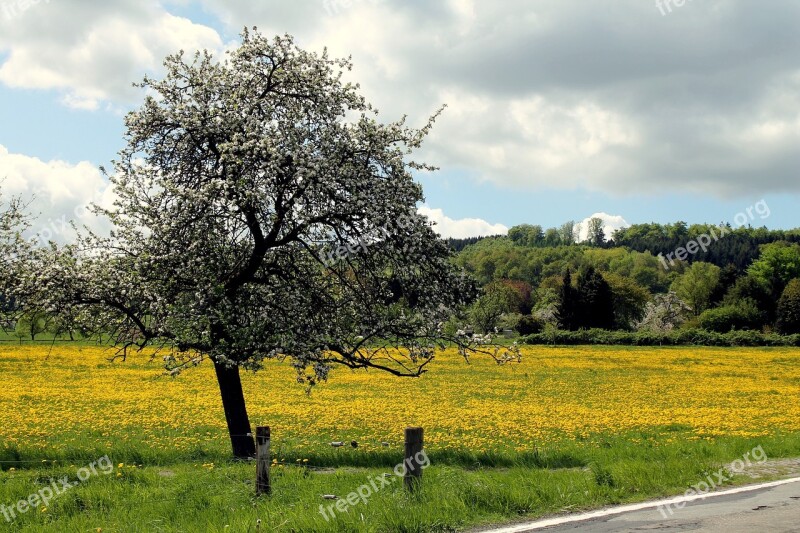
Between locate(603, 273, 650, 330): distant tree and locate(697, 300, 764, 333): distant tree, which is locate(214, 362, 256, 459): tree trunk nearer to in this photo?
locate(697, 300, 764, 333): distant tree

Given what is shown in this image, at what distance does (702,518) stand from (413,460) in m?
4.28

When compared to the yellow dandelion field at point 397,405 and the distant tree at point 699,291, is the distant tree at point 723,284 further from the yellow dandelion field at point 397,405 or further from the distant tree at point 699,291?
the yellow dandelion field at point 397,405

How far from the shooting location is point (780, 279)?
14188 cm

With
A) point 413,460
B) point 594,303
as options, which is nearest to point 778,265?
point 594,303

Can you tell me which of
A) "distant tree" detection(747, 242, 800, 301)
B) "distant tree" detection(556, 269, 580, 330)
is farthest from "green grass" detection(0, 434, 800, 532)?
"distant tree" detection(747, 242, 800, 301)

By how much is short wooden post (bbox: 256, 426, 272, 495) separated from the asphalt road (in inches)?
160

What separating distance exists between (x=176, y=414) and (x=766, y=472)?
68.7ft

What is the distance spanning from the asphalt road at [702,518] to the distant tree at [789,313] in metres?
109

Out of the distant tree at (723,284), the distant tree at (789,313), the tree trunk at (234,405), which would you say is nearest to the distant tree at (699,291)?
the distant tree at (723,284)

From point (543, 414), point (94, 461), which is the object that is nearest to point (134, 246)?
point (94, 461)

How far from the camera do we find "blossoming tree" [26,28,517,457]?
52.1 feet

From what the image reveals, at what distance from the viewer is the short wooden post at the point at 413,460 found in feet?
34.7

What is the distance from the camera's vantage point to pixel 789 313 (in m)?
108

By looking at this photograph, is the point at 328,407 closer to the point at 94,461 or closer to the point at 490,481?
the point at 94,461
